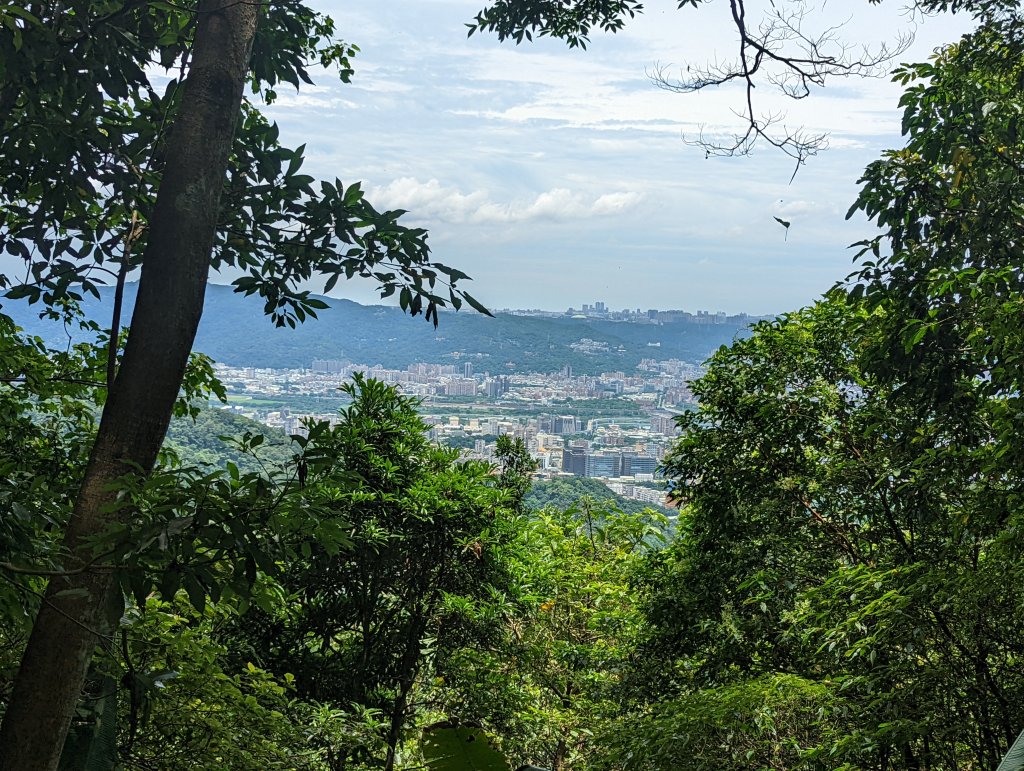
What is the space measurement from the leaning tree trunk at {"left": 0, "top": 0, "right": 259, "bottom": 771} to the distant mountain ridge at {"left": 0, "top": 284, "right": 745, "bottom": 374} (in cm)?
2498

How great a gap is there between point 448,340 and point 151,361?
31.7 metres

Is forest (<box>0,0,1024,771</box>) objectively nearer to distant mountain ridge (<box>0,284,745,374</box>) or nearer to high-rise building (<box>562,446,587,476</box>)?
high-rise building (<box>562,446,587,476</box>)

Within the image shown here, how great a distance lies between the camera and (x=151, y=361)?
191 centimetres

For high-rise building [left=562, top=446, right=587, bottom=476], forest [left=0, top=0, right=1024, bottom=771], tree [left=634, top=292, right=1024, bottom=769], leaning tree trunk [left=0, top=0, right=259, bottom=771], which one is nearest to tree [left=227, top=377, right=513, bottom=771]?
forest [left=0, top=0, right=1024, bottom=771]

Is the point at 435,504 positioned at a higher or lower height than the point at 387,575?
higher

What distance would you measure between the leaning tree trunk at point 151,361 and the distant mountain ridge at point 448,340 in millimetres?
24984

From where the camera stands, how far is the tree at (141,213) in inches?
70.6

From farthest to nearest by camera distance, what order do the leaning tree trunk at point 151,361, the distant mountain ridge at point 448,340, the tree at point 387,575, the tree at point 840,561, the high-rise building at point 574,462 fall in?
1. the distant mountain ridge at point 448,340
2. the high-rise building at point 574,462
3. the tree at point 387,575
4. the tree at point 840,561
5. the leaning tree trunk at point 151,361

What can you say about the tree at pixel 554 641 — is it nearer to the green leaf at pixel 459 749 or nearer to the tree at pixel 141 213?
the green leaf at pixel 459 749

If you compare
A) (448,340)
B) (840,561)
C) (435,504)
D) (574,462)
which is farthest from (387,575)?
(448,340)

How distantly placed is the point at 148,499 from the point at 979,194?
3831mm

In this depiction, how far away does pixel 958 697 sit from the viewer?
132 inches

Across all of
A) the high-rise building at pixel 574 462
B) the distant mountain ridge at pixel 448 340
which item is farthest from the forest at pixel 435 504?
the distant mountain ridge at pixel 448 340

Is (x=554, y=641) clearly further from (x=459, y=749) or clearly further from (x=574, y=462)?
(x=574, y=462)
